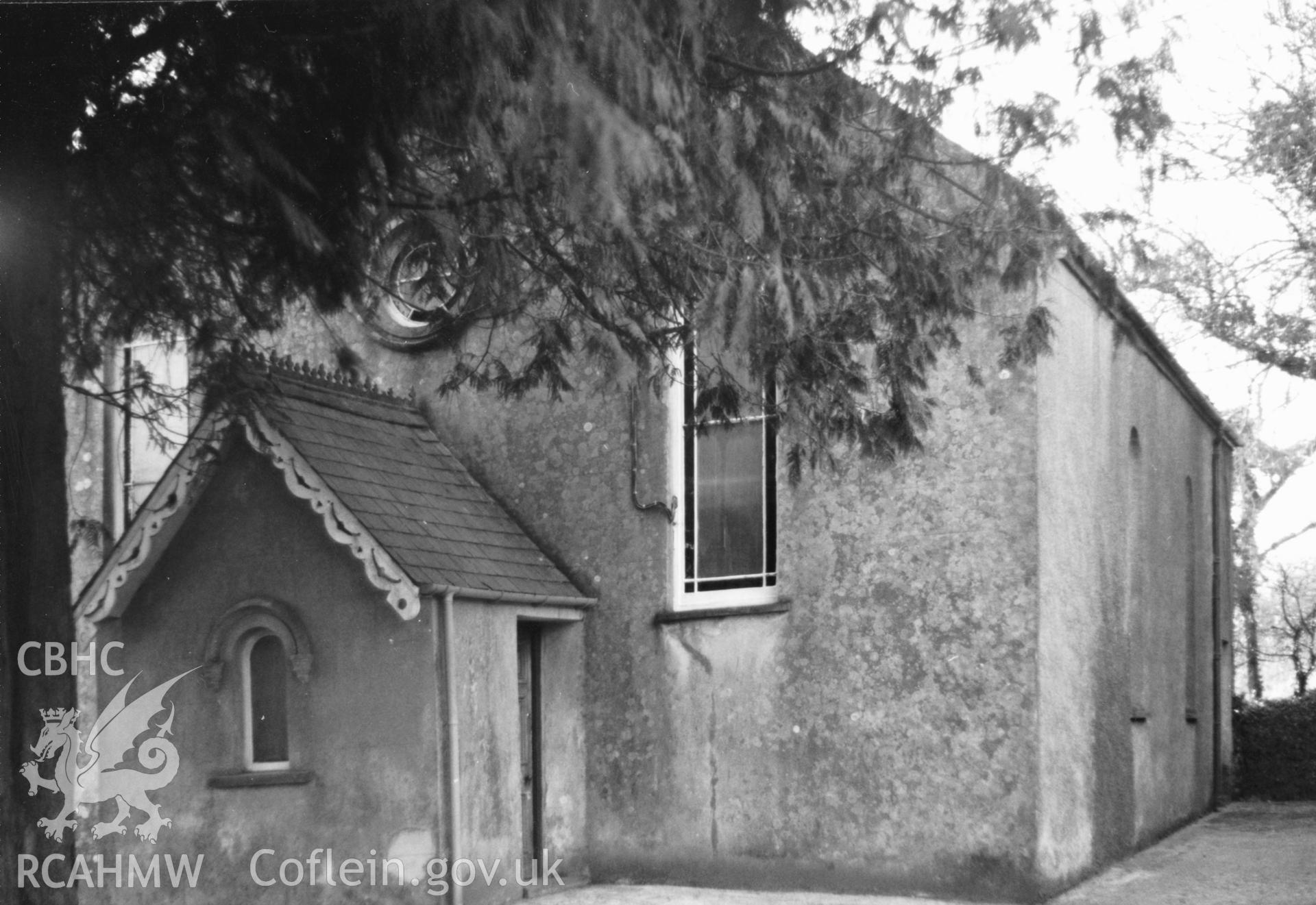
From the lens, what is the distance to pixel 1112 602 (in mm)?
15086

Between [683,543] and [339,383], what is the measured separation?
11.3 feet

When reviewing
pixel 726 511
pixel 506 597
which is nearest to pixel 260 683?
pixel 506 597

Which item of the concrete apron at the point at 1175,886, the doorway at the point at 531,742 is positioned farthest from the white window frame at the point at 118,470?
the concrete apron at the point at 1175,886

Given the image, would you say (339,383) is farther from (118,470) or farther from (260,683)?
(118,470)

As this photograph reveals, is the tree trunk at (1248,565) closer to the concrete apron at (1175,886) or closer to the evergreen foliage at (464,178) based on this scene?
the concrete apron at (1175,886)

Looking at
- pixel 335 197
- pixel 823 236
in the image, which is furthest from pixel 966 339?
pixel 335 197

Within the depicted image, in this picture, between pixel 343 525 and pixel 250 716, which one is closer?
pixel 343 525

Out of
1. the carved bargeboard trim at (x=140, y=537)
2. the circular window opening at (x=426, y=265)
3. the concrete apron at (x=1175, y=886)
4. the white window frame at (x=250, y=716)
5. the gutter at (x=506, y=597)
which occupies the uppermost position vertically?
the circular window opening at (x=426, y=265)

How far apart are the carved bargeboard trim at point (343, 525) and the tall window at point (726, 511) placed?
9.71 feet

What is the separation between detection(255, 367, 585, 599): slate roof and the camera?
40.0ft

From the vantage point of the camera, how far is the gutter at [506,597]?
39.0 feet

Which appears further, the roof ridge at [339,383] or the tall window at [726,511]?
the tall window at [726,511]

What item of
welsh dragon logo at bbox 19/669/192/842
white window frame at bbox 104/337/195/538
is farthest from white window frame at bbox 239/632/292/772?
white window frame at bbox 104/337/195/538

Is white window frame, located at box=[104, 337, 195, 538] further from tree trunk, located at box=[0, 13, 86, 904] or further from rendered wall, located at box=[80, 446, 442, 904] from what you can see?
tree trunk, located at box=[0, 13, 86, 904]
